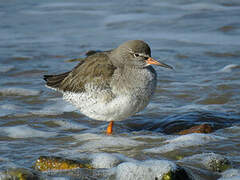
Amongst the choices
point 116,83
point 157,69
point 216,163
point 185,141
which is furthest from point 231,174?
point 157,69

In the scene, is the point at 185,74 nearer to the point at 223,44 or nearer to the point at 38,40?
the point at 223,44

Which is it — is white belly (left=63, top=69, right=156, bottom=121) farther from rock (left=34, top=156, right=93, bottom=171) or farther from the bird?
rock (left=34, top=156, right=93, bottom=171)

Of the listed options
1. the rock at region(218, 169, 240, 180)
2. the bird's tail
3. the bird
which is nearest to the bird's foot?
the bird

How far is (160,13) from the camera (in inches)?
559

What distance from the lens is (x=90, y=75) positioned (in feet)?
20.0

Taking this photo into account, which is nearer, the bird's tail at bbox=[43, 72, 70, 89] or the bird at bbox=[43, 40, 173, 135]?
the bird at bbox=[43, 40, 173, 135]

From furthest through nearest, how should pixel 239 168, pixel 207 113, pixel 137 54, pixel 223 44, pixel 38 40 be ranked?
1. pixel 38 40
2. pixel 223 44
3. pixel 207 113
4. pixel 137 54
5. pixel 239 168

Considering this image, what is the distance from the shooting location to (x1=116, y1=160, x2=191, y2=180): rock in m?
4.58

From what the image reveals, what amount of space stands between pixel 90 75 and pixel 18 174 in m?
1.96

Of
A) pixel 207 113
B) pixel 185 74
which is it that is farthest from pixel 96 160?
pixel 185 74

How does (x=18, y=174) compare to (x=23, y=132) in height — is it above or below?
above

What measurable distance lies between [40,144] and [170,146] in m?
1.69

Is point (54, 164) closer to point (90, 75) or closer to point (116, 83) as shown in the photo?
point (116, 83)

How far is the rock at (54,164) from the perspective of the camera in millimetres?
4848
